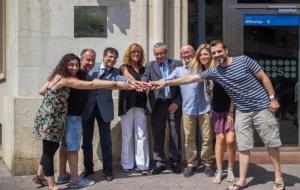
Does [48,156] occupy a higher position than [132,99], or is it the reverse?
[132,99]

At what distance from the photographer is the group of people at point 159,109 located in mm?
7148

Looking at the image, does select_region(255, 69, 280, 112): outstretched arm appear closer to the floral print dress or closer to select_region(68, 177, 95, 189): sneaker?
the floral print dress

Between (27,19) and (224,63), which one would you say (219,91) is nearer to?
(224,63)

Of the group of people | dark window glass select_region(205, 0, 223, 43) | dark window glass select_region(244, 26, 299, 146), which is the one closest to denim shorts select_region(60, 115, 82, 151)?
the group of people

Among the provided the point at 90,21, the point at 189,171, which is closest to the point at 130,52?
the point at 90,21

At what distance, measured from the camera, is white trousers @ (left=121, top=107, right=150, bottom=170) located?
8188 millimetres

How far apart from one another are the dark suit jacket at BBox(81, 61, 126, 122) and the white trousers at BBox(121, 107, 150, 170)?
296 millimetres

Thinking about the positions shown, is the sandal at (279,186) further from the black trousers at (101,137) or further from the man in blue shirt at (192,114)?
the black trousers at (101,137)

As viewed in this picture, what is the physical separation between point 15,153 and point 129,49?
2292mm

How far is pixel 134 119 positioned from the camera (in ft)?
27.0

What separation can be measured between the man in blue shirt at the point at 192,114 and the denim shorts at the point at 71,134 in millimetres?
1395

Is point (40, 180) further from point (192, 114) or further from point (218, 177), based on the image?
point (218, 177)

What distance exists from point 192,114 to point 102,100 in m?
1.24

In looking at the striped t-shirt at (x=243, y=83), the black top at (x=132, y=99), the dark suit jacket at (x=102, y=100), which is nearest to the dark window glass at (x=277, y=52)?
the black top at (x=132, y=99)
